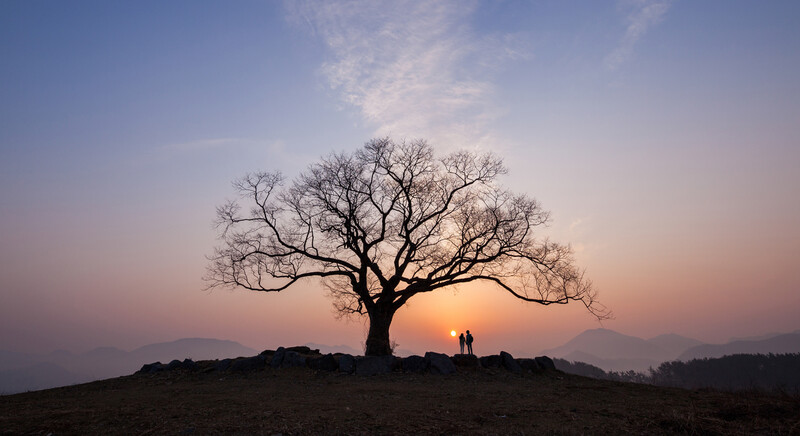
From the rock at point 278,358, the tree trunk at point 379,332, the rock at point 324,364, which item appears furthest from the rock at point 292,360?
A: the tree trunk at point 379,332

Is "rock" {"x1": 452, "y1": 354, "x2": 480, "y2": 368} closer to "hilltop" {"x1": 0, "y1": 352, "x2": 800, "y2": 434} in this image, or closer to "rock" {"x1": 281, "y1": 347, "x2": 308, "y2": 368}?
"hilltop" {"x1": 0, "y1": 352, "x2": 800, "y2": 434}

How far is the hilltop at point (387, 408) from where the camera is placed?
366 inches

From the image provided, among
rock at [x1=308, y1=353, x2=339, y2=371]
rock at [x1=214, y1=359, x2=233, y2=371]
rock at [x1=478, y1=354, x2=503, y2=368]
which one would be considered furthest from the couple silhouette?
rock at [x1=214, y1=359, x2=233, y2=371]

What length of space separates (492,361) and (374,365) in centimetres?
550

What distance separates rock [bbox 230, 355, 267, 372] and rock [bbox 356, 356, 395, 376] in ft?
14.4

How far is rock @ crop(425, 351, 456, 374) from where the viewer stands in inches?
716

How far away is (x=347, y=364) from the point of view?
1861 cm

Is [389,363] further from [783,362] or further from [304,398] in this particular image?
[783,362]

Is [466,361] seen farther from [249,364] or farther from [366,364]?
[249,364]

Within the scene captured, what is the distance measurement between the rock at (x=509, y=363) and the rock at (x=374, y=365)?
514cm

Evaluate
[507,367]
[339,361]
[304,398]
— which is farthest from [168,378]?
[507,367]

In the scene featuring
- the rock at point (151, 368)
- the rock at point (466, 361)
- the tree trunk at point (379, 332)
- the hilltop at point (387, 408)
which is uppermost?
the tree trunk at point (379, 332)

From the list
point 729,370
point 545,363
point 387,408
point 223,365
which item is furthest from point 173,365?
point 729,370

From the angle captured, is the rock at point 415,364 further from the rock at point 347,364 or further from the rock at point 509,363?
the rock at point 509,363
